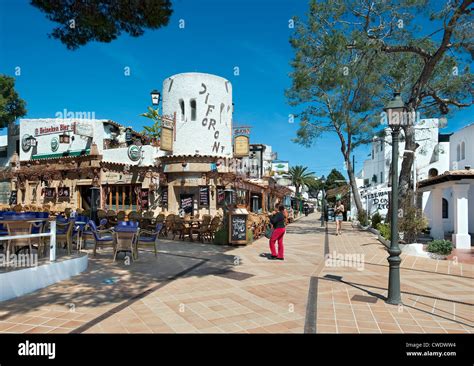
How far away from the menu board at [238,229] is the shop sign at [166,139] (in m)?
6.83

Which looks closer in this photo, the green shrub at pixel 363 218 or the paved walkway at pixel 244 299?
the paved walkway at pixel 244 299

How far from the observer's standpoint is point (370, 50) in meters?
13.0

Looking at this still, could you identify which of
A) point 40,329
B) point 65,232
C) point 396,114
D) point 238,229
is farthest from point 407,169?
point 40,329

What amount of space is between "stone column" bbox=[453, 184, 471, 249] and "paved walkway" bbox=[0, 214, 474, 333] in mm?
3637

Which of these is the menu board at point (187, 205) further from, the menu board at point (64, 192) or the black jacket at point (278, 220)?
the black jacket at point (278, 220)

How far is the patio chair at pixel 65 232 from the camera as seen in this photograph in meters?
7.56

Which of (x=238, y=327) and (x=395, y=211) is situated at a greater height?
(x=395, y=211)

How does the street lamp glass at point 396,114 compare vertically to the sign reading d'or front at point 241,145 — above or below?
below

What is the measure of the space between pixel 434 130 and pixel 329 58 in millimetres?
17754

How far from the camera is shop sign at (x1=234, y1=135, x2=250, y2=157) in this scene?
17031 mm

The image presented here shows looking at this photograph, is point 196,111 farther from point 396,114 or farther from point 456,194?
point 396,114

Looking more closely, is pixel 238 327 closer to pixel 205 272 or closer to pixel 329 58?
pixel 205 272

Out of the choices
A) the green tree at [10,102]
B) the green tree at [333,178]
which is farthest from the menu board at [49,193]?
the green tree at [333,178]
